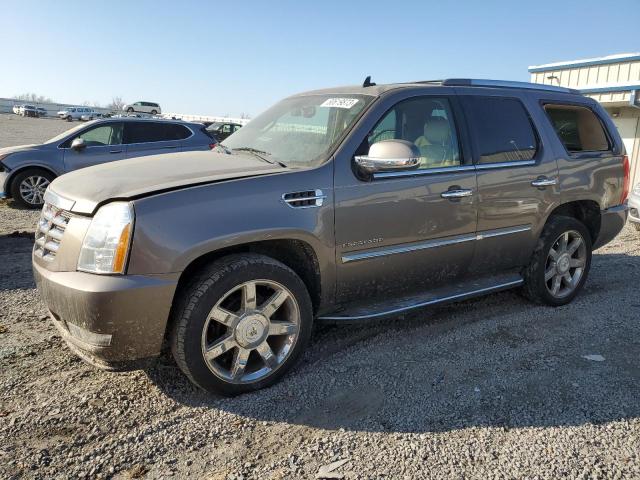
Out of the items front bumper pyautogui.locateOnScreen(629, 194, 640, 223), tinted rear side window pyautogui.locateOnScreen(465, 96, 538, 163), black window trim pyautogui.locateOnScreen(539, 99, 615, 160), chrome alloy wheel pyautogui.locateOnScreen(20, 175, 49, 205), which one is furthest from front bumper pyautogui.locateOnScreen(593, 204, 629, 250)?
chrome alloy wheel pyautogui.locateOnScreen(20, 175, 49, 205)

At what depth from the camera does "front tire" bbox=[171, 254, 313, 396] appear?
3004mm

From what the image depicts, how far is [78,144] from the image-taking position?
31.0 feet

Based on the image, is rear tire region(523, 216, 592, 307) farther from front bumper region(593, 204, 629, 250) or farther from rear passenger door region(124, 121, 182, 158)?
rear passenger door region(124, 121, 182, 158)

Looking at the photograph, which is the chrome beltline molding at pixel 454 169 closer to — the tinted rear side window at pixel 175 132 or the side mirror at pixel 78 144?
the tinted rear side window at pixel 175 132

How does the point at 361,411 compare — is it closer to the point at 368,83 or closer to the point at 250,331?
the point at 250,331

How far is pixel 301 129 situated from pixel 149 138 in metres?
7.00

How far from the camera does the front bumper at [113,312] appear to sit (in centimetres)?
277

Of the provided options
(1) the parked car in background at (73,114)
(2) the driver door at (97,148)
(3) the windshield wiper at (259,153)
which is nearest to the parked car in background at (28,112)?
(1) the parked car in background at (73,114)

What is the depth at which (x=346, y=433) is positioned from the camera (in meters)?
2.91

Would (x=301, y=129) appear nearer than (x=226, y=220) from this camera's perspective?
No

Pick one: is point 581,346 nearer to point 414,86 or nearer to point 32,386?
point 414,86

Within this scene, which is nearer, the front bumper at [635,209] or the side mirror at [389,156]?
Result: the side mirror at [389,156]

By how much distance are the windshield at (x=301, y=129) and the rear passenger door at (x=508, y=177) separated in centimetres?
106

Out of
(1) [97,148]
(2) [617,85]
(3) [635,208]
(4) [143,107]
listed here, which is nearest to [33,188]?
(1) [97,148]
